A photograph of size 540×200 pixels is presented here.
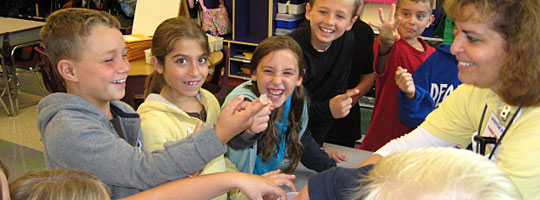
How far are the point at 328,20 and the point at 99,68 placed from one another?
120 cm

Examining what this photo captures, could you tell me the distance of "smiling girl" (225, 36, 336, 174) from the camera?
5.77 ft

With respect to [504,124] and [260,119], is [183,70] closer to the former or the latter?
[260,119]

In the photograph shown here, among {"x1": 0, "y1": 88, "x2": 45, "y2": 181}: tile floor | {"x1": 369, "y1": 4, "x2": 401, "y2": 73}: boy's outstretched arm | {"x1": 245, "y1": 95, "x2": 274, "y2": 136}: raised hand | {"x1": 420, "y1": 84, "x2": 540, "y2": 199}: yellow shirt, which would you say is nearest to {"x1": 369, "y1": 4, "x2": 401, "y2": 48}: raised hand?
{"x1": 369, "y1": 4, "x2": 401, "y2": 73}: boy's outstretched arm

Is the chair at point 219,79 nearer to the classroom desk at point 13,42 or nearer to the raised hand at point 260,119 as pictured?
the classroom desk at point 13,42

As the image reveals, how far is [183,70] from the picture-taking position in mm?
1749

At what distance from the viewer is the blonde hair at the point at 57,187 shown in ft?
3.13

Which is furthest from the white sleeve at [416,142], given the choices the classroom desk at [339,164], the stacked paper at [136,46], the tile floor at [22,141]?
the tile floor at [22,141]

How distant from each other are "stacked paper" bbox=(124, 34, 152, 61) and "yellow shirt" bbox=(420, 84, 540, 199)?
2.53m

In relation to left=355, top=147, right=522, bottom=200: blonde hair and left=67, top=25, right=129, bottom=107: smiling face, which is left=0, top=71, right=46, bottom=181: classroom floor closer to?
left=67, top=25, right=129, bottom=107: smiling face

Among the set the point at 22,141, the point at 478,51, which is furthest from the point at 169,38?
the point at 22,141

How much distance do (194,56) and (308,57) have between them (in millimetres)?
677

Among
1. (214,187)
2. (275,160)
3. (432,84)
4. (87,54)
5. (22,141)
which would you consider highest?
(87,54)

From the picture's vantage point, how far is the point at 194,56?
1.77 meters

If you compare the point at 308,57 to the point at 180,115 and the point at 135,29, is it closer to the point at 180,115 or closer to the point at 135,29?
the point at 180,115
